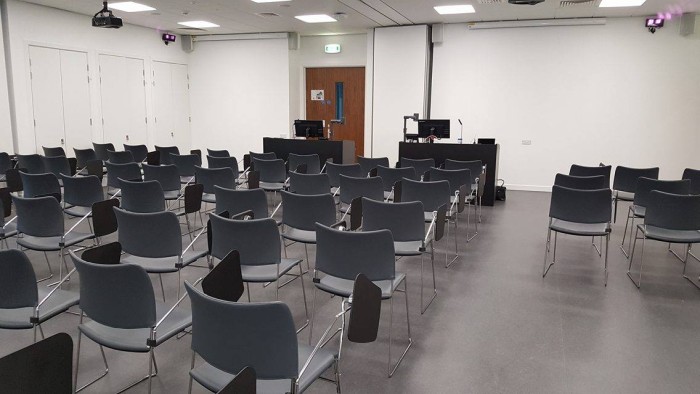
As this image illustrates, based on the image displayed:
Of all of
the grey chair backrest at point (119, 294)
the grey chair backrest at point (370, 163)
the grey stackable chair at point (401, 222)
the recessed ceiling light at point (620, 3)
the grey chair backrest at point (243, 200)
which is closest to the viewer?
the grey chair backrest at point (119, 294)

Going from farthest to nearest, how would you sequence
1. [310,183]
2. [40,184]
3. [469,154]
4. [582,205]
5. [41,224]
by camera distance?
[469,154] → [310,183] → [40,184] → [582,205] → [41,224]

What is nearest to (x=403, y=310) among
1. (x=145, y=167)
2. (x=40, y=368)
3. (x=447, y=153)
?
(x=40, y=368)

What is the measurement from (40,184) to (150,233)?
2.72 metres

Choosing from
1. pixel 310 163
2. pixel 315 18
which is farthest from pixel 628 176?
pixel 315 18

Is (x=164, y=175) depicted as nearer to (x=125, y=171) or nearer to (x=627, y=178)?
(x=125, y=171)

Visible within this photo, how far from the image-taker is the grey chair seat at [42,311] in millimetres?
2797

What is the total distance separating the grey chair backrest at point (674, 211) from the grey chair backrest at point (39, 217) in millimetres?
5415

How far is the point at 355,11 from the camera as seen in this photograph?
10016 millimetres

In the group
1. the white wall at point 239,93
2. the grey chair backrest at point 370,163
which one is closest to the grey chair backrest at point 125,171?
the grey chair backrest at point 370,163

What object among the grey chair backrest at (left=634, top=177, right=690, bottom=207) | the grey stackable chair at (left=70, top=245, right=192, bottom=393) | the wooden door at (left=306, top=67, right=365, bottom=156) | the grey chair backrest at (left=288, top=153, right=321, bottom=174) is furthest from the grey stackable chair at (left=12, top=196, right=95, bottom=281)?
the wooden door at (left=306, top=67, right=365, bottom=156)

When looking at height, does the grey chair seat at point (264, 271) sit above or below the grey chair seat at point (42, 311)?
above

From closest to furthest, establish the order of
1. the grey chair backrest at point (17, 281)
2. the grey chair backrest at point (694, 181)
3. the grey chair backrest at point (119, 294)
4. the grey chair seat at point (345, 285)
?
the grey chair backrest at point (119, 294), the grey chair backrest at point (17, 281), the grey chair seat at point (345, 285), the grey chair backrest at point (694, 181)

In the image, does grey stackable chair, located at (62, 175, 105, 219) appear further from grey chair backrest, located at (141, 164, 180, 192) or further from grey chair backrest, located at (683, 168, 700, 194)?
grey chair backrest, located at (683, 168, 700, 194)

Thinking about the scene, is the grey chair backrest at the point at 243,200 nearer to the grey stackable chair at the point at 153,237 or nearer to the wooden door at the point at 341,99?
the grey stackable chair at the point at 153,237
